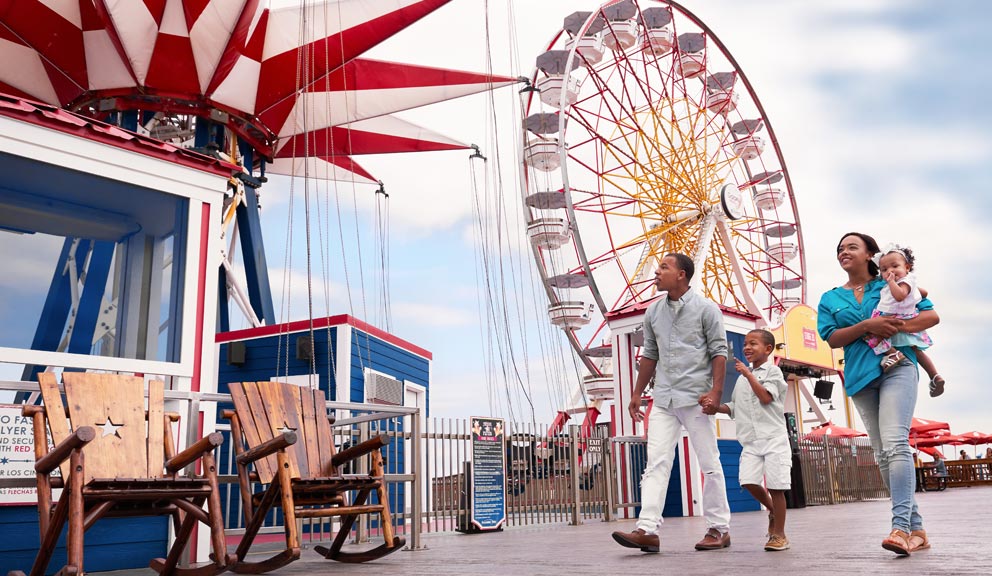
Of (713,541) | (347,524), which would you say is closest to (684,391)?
(713,541)

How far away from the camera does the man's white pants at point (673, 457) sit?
4.58 meters

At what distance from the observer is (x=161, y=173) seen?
17.7ft

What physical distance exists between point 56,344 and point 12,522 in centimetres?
114

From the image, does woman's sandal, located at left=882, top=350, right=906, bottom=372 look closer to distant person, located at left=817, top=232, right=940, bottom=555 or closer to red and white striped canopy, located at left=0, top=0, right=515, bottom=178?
distant person, located at left=817, top=232, right=940, bottom=555

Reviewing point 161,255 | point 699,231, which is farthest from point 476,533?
point 699,231

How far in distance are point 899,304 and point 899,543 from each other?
3.49ft

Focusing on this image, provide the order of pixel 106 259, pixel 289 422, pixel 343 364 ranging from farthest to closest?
pixel 343 364 → pixel 106 259 → pixel 289 422

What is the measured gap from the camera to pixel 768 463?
4.68 m

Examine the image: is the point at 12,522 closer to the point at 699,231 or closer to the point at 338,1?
the point at 338,1

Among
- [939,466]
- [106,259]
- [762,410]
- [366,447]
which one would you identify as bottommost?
[939,466]

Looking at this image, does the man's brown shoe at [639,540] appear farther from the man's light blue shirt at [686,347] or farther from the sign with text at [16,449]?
the sign with text at [16,449]

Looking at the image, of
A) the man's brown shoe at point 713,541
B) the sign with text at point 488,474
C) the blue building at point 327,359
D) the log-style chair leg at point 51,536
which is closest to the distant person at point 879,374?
the man's brown shoe at point 713,541

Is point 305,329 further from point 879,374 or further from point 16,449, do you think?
point 879,374

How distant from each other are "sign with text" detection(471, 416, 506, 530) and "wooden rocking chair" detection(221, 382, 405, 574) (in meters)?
3.89
